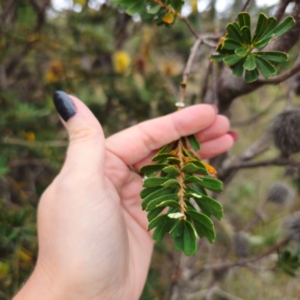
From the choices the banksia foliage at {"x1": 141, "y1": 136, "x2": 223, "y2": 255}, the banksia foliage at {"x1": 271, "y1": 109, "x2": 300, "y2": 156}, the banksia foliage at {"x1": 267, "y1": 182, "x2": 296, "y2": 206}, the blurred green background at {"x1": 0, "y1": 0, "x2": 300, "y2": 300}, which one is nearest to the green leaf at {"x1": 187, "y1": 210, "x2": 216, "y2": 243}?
the banksia foliage at {"x1": 141, "y1": 136, "x2": 223, "y2": 255}

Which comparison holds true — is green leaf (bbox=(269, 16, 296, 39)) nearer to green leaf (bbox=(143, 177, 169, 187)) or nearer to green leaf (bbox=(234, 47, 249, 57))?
green leaf (bbox=(234, 47, 249, 57))

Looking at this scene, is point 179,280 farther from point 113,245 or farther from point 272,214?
Answer: point 272,214

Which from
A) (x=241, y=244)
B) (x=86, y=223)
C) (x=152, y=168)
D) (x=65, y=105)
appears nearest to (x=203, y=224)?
(x=152, y=168)

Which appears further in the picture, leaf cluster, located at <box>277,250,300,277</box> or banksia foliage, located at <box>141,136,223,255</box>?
leaf cluster, located at <box>277,250,300,277</box>

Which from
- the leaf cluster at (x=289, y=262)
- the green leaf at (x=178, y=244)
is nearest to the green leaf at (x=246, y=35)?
the green leaf at (x=178, y=244)

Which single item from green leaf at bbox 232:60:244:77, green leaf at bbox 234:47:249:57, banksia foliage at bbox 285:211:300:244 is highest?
green leaf at bbox 234:47:249:57

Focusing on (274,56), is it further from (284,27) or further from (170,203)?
(170,203)
